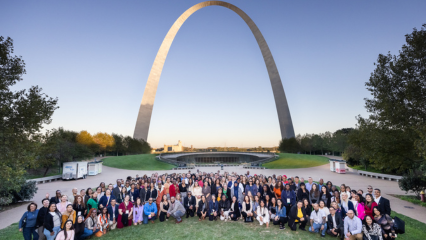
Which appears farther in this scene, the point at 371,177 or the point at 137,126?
the point at 137,126

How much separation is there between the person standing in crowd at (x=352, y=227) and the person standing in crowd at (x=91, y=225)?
8398 mm

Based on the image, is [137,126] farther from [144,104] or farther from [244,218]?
[244,218]

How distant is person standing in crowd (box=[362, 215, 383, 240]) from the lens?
6566 mm

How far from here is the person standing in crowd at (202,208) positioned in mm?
9308

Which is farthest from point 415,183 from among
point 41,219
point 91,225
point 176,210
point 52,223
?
point 41,219

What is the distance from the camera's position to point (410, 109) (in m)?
11.5

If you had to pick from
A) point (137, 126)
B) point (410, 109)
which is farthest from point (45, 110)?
point (137, 126)

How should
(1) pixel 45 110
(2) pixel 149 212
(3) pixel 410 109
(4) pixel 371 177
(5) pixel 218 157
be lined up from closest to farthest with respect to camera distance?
(2) pixel 149 212, (1) pixel 45 110, (3) pixel 410 109, (4) pixel 371 177, (5) pixel 218 157

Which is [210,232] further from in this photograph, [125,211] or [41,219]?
[41,219]

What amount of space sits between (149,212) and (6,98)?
7916 millimetres

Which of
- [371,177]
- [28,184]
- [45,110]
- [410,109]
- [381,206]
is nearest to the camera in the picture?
[381,206]

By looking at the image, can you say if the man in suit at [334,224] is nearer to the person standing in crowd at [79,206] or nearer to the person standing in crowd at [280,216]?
the person standing in crowd at [280,216]

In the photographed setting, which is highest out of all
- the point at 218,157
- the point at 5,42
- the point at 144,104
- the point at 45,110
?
the point at 144,104

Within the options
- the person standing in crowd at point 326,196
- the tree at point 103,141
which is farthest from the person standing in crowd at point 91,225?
the tree at point 103,141
